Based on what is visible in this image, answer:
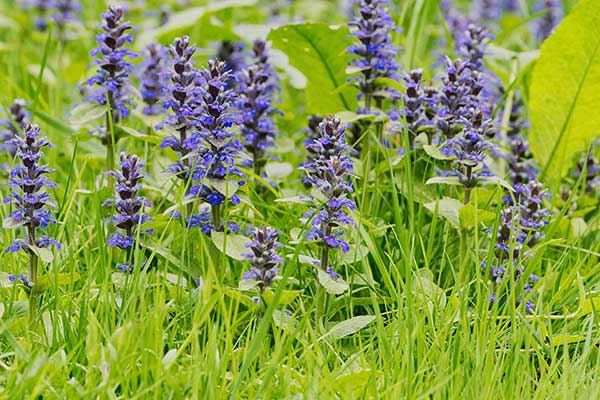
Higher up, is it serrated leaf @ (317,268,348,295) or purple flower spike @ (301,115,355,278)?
purple flower spike @ (301,115,355,278)

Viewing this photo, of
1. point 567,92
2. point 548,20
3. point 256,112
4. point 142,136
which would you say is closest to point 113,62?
point 142,136

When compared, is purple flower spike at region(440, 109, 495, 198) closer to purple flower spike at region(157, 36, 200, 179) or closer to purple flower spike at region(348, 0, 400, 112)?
purple flower spike at region(348, 0, 400, 112)

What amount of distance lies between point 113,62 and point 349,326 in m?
1.65

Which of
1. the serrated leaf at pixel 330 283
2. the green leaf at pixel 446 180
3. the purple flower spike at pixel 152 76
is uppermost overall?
the purple flower spike at pixel 152 76

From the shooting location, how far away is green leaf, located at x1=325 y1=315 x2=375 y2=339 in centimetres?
339

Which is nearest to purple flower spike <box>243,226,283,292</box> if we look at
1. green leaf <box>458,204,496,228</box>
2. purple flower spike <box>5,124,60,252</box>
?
purple flower spike <box>5,124,60,252</box>

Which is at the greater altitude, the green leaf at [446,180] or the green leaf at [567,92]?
the green leaf at [567,92]

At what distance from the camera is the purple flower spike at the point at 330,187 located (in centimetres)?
341

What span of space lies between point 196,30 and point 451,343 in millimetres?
3155

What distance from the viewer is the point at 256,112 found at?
458cm

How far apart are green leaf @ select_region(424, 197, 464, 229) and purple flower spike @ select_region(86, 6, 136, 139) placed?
4.72 feet

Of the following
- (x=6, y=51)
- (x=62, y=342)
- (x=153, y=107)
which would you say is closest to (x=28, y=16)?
(x=6, y=51)

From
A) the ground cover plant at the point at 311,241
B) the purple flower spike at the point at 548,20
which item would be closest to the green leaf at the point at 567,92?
the ground cover plant at the point at 311,241

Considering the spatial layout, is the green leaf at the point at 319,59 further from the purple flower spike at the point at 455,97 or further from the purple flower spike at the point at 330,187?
the purple flower spike at the point at 330,187
